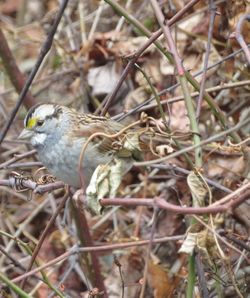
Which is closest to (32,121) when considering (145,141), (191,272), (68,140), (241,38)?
(68,140)

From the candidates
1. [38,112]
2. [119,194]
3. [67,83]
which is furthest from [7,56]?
[67,83]

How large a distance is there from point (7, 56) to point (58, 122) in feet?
2.52

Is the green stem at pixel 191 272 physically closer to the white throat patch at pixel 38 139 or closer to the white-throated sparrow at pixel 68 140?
the white-throated sparrow at pixel 68 140

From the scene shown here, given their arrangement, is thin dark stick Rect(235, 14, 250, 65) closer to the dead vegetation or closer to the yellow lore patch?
the dead vegetation

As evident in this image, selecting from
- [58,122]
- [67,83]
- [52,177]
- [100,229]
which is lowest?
[100,229]

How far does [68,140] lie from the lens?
132 inches

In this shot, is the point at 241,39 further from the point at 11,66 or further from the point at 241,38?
the point at 11,66

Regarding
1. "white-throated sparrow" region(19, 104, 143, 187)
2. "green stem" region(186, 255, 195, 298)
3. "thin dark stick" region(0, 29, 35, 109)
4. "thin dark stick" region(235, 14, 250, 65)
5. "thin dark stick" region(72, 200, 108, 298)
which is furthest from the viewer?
"thin dark stick" region(0, 29, 35, 109)

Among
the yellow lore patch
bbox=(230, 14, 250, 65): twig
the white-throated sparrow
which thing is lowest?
the white-throated sparrow

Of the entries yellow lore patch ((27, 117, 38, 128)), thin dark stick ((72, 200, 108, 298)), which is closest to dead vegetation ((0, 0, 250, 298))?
thin dark stick ((72, 200, 108, 298))

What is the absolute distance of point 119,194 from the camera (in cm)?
462

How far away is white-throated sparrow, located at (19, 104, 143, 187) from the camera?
3215 mm

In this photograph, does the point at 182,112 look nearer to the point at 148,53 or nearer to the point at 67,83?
the point at 148,53

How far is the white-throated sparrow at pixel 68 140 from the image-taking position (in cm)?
321
